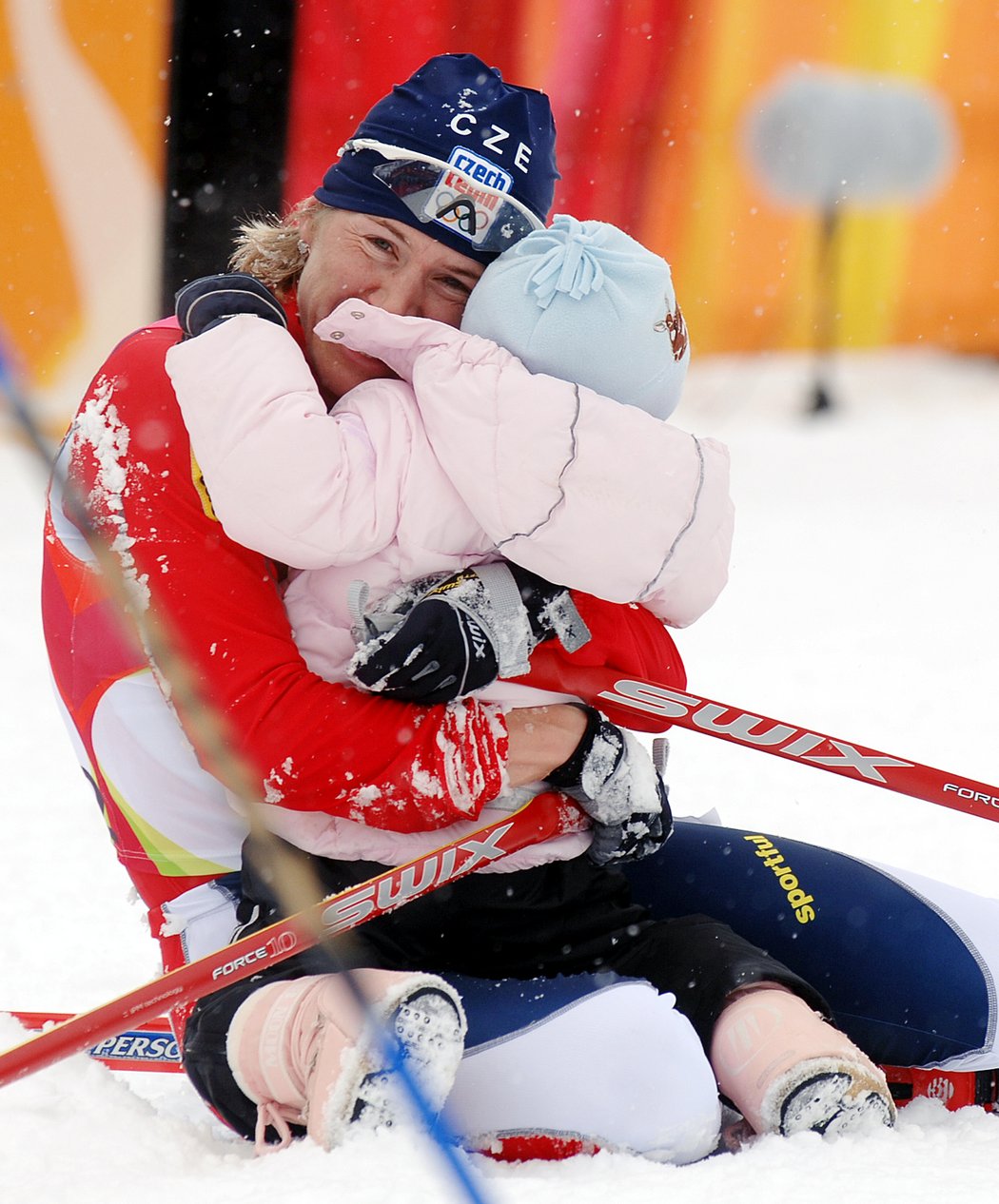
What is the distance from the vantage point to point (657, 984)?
5.41 feet

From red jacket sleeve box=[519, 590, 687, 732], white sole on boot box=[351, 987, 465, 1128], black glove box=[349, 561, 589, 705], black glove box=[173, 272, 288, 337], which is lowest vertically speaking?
white sole on boot box=[351, 987, 465, 1128]

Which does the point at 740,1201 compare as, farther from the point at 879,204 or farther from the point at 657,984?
the point at 879,204

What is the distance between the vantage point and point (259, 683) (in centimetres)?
149

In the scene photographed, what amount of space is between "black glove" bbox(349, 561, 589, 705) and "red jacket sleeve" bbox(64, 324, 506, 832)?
49mm

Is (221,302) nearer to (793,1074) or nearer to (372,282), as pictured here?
(372,282)

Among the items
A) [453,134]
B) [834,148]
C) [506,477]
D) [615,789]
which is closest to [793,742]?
[615,789]

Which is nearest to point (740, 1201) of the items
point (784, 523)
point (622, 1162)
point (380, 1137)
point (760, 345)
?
point (622, 1162)

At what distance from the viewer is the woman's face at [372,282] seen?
169 centimetres

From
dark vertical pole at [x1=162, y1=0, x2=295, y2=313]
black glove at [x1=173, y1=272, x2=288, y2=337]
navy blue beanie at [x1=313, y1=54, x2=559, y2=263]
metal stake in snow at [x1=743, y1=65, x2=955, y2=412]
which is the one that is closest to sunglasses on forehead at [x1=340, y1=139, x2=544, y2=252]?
navy blue beanie at [x1=313, y1=54, x2=559, y2=263]

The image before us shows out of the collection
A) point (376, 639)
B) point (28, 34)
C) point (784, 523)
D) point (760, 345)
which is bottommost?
point (784, 523)

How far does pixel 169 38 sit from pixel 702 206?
7.15 feet

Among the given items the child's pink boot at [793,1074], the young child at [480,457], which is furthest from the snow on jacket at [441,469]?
the child's pink boot at [793,1074]

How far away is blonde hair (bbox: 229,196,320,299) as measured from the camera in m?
1.83

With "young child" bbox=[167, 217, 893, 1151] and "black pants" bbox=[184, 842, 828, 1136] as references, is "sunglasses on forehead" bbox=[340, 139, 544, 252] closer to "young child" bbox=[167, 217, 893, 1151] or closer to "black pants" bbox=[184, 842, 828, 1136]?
"young child" bbox=[167, 217, 893, 1151]
